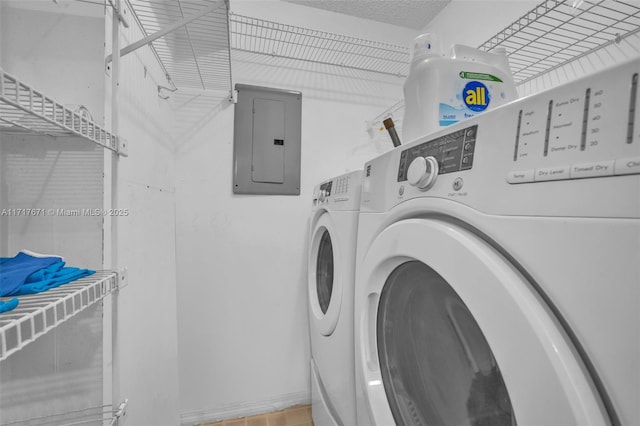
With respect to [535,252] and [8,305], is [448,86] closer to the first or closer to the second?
[535,252]

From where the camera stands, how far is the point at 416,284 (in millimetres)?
576

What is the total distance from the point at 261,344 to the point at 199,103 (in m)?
1.41

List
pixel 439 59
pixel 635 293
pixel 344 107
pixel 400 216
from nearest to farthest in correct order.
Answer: pixel 635 293, pixel 400 216, pixel 439 59, pixel 344 107

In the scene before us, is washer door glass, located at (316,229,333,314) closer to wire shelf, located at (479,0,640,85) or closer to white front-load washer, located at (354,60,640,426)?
white front-load washer, located at (354,60,640,426)

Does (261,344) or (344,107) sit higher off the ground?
(344,107)

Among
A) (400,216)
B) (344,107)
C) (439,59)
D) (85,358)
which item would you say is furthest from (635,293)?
(344,107)

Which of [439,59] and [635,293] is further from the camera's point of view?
[439,59]

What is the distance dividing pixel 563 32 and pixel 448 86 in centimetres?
76

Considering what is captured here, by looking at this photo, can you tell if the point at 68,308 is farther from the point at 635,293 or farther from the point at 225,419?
the point at 225,419

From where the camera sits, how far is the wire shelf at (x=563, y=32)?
2.60 ft

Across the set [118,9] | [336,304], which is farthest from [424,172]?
[118,9]

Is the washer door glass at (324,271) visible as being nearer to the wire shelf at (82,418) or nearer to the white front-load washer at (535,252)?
the white front-load washer at (535,252)

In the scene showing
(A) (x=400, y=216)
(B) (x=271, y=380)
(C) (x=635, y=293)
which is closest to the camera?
(C) (x=635, y=293)

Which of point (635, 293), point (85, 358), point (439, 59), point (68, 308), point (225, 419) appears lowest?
point (225, 419)
